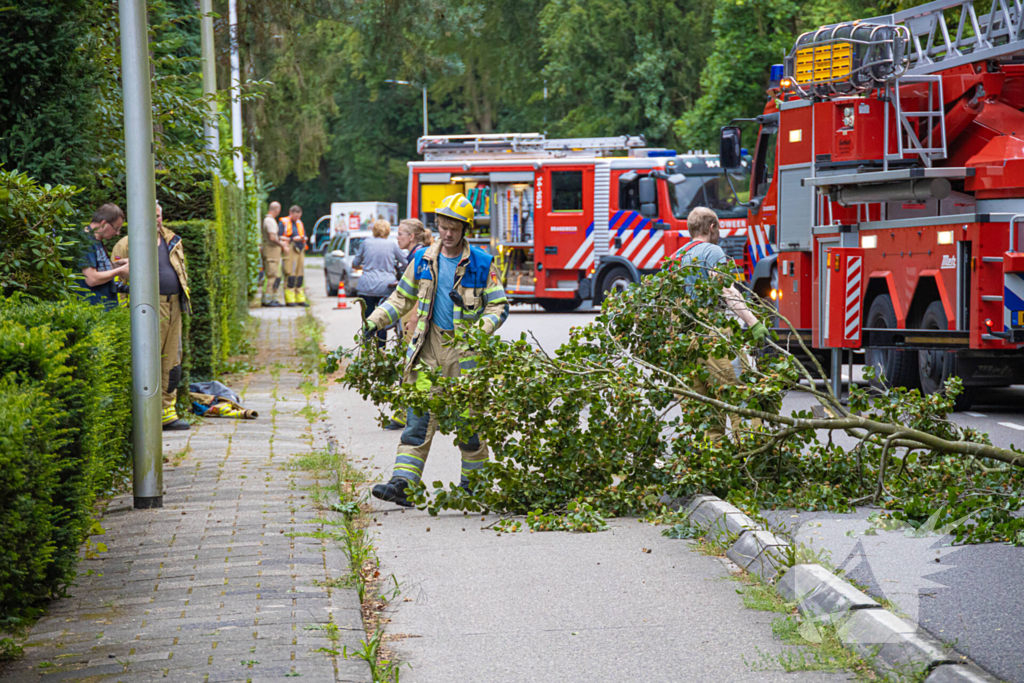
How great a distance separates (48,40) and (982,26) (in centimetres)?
815

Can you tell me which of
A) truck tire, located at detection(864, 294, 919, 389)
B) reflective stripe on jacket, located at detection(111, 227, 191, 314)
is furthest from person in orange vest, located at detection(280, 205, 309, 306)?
truck tire, located at detection(864, 294, 919, 389)

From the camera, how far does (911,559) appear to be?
600cm

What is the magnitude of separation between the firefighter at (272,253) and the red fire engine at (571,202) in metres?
3.00

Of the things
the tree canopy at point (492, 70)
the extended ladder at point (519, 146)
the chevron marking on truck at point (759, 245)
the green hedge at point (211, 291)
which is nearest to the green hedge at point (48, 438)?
the green hedge at point (211, 291)

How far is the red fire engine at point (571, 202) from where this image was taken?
23.0m

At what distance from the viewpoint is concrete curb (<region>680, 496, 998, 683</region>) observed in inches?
173

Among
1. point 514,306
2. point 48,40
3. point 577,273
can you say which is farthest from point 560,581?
point 514,306

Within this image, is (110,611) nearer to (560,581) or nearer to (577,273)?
(560,581)

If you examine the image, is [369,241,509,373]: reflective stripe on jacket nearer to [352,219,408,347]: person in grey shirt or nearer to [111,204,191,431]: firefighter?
[111,204,191,431]: firefighter

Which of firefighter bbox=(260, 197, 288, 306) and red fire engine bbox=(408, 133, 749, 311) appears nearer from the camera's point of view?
red fire engine bbox=(408, 133, 749, 311)

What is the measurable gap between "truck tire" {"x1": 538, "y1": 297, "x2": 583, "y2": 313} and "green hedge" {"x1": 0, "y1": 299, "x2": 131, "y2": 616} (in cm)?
1891

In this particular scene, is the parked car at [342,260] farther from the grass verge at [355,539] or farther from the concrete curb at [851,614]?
the concrete curb at [851,614]

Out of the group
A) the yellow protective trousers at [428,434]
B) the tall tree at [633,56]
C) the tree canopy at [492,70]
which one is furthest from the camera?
the tall tree at [633,56]

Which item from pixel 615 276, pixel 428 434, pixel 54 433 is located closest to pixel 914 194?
pixel 428 434
